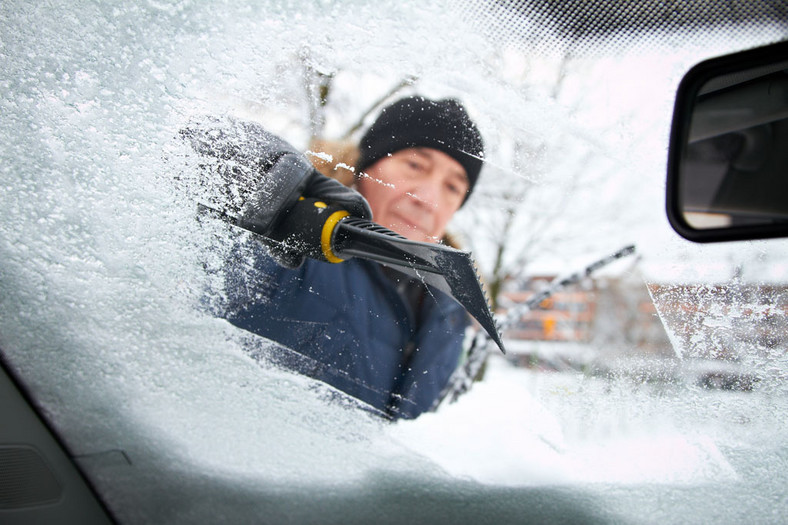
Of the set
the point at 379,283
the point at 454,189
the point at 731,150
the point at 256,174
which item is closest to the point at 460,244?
the point at 454,189

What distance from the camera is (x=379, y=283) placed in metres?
1.41

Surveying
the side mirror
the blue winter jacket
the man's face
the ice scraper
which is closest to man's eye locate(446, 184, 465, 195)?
the man's face

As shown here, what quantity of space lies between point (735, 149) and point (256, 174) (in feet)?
3.71

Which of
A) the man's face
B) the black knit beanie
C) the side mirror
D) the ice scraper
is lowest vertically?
the ice scraper

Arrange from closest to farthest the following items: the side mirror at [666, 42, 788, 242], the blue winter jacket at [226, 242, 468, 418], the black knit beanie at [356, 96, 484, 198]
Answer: the side mirror at [666, 42, 788, 242] < the black knit beanie at [356, 96, 484, 198] < the blue winter jacket at [226, 242, 468, 418]

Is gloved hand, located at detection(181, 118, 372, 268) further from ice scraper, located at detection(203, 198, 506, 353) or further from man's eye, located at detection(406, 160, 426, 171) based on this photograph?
man's eye, located at detection(406, 160, 426, 171)

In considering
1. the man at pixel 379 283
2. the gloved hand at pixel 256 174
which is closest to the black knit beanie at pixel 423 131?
the man at pixel 379 283

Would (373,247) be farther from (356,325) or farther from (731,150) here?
(731,150)

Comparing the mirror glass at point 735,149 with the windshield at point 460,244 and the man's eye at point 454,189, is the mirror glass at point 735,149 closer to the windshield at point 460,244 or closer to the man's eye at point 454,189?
the windshield at point 460,244

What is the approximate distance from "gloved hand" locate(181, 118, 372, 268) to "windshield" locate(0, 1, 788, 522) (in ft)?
0.13

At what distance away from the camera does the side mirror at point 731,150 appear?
1131mm

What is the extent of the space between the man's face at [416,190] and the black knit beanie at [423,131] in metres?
0.02

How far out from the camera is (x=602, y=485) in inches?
63.2

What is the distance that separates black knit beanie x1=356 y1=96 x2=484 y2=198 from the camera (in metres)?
1.26
